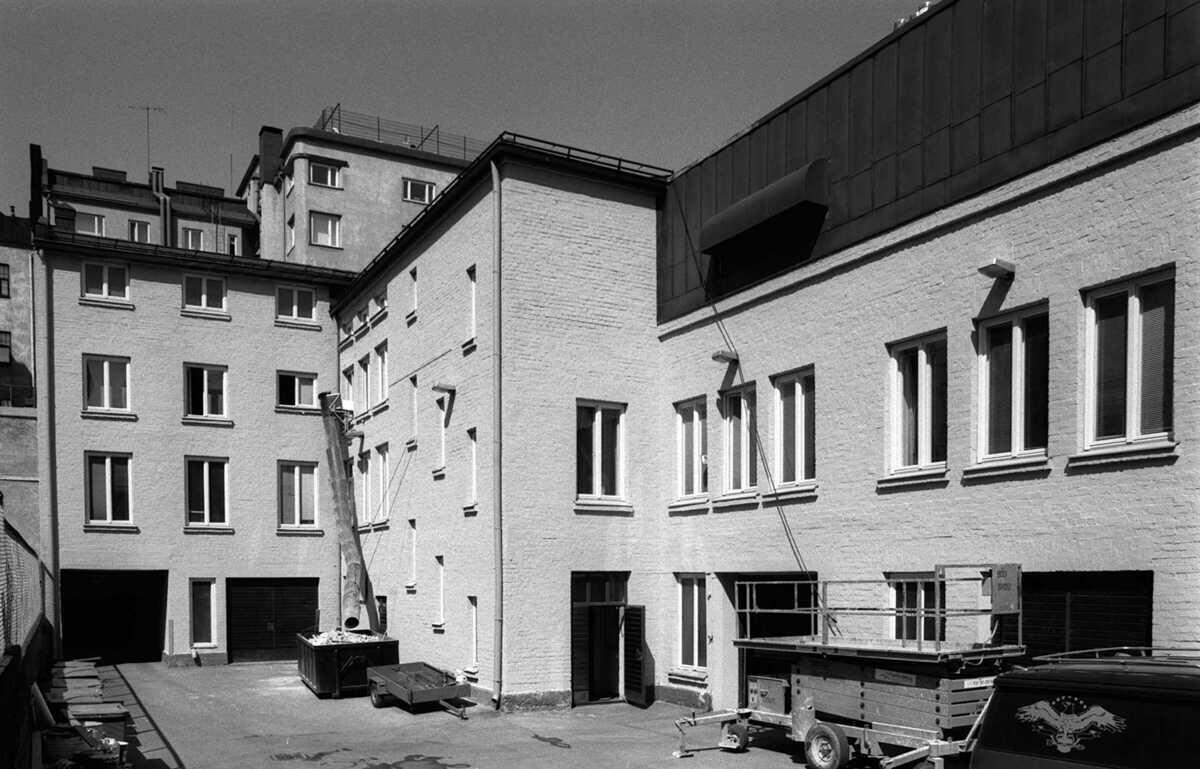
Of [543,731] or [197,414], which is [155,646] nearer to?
Answer: [197,414]

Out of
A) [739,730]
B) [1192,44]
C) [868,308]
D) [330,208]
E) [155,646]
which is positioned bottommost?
[155,646]

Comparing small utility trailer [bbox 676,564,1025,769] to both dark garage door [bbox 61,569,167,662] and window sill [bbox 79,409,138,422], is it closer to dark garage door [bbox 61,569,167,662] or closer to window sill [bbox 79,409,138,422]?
dark garage door [bbox 61,569,167,662]

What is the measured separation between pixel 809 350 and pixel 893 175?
3175mm

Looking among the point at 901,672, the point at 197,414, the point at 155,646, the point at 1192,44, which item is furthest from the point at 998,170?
Result: the point at 155,646

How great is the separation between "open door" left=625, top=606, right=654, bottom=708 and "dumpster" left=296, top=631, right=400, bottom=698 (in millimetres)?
5161

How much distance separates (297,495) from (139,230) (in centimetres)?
2527

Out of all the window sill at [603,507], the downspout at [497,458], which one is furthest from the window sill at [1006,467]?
the downspout at [497,458]

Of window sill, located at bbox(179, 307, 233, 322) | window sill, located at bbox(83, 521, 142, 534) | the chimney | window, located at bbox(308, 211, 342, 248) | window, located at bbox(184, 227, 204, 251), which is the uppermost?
the chimney

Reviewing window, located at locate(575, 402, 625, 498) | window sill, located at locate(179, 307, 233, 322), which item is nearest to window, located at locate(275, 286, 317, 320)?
window sill, located at locate(179, 307, 233, 322)

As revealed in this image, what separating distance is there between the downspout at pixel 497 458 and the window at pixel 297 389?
1247 centimetres

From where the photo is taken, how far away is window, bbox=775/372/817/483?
1653 centimetres

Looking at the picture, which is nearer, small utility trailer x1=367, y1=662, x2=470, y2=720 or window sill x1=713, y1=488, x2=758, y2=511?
window sill x1=713, y1=488, x2=758, y2=511

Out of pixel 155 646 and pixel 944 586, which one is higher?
pixel 944 586

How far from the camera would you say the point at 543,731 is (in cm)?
1627
